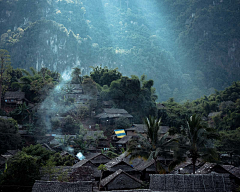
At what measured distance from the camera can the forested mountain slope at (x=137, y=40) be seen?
113 meters

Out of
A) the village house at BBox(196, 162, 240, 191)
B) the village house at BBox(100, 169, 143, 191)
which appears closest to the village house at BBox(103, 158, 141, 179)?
the village house at BBox(100, 169, 143, 191)

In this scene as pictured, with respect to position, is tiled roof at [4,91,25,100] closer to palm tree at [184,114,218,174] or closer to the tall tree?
the tall tree

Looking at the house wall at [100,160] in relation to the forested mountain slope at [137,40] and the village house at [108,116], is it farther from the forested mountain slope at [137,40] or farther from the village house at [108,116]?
the forested mountain slope at [137,40]

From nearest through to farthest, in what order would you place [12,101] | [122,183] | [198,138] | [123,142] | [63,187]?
[63,187] → [198,138] → [122,183] → [123,142] → [12,101]

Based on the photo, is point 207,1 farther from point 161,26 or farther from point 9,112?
point 9,112

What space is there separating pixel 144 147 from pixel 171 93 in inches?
3857

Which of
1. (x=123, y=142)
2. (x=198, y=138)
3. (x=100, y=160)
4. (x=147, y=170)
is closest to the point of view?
(x=198, y=138)

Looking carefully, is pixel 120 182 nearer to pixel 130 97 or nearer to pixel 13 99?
pixel 13 99

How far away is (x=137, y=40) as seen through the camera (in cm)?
15512

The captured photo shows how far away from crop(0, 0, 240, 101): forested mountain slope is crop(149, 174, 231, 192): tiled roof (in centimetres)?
9665

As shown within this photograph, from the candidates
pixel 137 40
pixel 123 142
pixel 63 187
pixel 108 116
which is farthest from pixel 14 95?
pixel 137 40

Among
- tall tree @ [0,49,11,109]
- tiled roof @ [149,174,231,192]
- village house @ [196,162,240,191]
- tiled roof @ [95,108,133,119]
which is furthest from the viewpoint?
tiled roof @ [95,108,133,119]

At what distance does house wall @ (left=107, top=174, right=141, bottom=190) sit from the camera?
69.2 ft

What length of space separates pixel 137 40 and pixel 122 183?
140081mm
